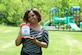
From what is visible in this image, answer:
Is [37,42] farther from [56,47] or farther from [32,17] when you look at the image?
[56,47]

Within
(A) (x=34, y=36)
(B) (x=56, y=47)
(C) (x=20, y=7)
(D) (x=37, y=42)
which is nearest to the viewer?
(D) (x=37, y=42)

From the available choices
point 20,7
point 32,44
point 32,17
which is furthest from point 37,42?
point 20,7

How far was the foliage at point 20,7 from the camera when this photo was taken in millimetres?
42875

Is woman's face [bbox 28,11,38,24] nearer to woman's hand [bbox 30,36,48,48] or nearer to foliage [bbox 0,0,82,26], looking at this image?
woman's hand [bbox 30,36,48,48]

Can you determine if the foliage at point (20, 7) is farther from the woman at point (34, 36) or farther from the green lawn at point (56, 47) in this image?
the woman at point (34, 36)

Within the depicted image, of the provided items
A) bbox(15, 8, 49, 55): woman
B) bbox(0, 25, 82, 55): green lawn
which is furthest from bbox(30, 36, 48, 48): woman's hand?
bbox(0, 25, 82, 55): green lawn

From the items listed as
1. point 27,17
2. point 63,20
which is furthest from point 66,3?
point 27,17

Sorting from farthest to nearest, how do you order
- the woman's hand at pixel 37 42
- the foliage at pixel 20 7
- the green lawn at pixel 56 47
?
the foliage at pixel 20 7 < the green lawn at pixel 56 47 < the woman's hand at pixel 37 42

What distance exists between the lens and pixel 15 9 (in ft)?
143

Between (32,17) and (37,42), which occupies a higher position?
(32,17)

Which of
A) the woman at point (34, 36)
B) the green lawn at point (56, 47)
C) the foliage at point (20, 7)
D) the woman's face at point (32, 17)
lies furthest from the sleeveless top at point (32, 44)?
the foliage at point (20, 7)

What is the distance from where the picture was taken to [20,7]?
4356cm

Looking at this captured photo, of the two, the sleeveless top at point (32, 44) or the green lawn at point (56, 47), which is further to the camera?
the green lawn at point (56, 47)

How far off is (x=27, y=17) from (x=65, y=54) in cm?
677
